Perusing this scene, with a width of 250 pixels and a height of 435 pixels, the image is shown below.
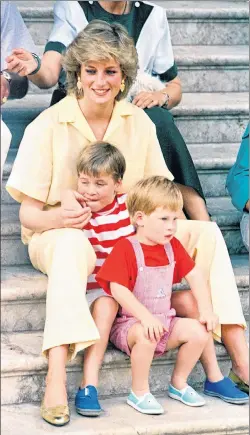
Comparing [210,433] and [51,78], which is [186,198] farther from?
[210,433]

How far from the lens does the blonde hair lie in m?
3.52

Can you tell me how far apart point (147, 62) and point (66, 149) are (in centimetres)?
73

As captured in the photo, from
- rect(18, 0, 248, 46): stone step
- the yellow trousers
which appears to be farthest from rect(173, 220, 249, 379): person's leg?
rect(18, 0, 248, 46): stone step

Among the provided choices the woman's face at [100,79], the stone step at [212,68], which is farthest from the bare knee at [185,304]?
the stone step at [212,68]

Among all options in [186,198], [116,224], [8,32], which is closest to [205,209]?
[186,198]

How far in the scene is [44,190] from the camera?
358 cm

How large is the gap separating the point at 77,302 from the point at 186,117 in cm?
132

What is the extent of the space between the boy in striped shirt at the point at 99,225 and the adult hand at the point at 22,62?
468mm

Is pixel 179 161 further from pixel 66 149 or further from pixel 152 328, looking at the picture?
pixel 152 328

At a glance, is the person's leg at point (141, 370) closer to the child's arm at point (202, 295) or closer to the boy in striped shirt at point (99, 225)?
the boy in striped shirt at point (99, 225)

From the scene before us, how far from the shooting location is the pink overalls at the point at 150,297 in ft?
11.2

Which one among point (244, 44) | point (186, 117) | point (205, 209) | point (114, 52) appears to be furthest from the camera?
point (244, 44)

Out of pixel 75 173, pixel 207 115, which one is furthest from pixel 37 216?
pixel 207 115

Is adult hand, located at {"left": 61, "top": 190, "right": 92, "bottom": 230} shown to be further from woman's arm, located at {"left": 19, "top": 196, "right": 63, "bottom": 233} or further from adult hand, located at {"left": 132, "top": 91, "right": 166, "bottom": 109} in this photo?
adult hand, located at {"left": 132, "top": 91, "right": 166, "bottom": 109}
